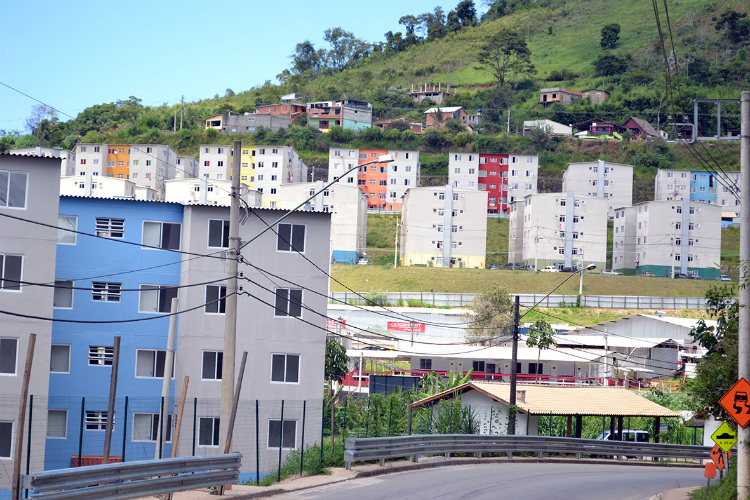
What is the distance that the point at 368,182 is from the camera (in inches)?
5684

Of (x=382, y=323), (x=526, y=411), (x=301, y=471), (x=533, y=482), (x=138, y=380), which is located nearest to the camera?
(x=301, y=471)

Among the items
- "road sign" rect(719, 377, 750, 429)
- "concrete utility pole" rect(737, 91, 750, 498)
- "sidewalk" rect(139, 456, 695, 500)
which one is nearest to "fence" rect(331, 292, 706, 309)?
"sidewalk" rect(139, 456, 695, 500)

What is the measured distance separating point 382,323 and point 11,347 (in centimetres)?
4847

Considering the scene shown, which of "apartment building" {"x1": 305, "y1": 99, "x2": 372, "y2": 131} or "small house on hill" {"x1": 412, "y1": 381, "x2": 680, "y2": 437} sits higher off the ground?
"apartment building" {"x1": 305, "y1": 99, "x2": 372, "y2": 131}

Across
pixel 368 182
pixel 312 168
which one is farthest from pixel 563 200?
pixel 312 168

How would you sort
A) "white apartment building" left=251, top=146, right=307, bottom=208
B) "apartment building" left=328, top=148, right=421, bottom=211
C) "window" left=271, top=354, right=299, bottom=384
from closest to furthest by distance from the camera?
1. "window" left=271, top=354, right=299, bottom=384
2. "white apartment building" left=251, top=146, right=307, bottom=208
3. "apartment building" left=328, top=148, right=421, bottom=211

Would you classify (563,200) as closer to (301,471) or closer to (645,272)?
(645,272)

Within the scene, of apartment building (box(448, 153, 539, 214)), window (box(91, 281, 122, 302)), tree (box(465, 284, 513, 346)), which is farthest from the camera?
apartment building (box(448, 153, 539, 214))

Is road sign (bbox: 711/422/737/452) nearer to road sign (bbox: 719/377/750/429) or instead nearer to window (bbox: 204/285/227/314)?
road sign (bbox: 719/377/750/429)

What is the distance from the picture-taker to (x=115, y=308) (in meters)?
35.7

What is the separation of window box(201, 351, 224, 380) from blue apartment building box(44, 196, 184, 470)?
1822 millimetres

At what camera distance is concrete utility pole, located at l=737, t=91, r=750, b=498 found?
1576cm

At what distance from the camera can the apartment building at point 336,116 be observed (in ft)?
550

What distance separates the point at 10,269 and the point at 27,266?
57 centimetres
